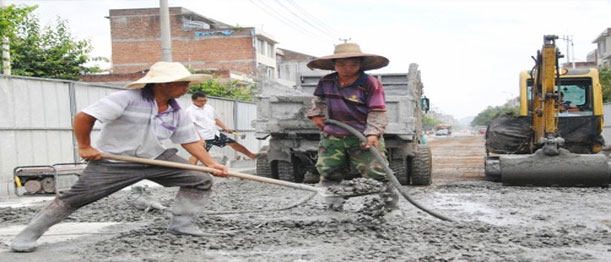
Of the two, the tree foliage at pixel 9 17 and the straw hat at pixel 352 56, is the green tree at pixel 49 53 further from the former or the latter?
the straw hat at pixel 352 56

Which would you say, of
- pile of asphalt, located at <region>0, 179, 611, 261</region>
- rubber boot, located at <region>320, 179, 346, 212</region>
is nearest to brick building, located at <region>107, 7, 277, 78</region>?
pile of asphalt, located at <region>0, 179, 611, 261</region>

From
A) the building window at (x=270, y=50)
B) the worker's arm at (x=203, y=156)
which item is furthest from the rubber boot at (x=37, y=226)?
the building window at (x=270, y=50)

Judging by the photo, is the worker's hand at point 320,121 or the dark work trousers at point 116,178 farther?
the worker's hand at point 320,121

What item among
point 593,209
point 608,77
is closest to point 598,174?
point 593,209

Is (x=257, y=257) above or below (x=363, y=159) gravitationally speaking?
below

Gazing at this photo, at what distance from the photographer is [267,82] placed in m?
9.17

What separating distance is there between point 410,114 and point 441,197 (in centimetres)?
152

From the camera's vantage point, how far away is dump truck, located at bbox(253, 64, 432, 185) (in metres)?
8.45

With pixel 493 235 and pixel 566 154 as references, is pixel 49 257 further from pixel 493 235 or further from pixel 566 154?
pixel 566 154

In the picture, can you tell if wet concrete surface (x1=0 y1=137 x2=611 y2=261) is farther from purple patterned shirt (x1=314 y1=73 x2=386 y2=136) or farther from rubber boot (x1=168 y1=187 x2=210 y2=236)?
purple patterned shirt (x1=314 y1=73 x2=386 y2=136)

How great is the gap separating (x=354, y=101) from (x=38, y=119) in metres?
6.01

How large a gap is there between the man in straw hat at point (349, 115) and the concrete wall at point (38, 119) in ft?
17.7

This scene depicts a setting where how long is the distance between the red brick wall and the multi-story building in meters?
40.5

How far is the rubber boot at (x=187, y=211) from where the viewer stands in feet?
15.1
